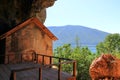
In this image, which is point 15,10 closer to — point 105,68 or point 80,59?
point 105,68

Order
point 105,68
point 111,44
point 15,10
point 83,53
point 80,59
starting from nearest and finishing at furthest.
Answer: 1. point 15,10
2. point 105,68
3. point 80,59
4. point 83,53
5. point 111,44

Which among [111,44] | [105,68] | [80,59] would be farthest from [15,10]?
[111,44]

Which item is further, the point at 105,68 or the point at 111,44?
the point at 111,44

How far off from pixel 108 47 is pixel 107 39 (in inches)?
121

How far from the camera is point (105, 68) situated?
102ft

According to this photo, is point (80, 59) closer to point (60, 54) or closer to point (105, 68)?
point (60, 54)

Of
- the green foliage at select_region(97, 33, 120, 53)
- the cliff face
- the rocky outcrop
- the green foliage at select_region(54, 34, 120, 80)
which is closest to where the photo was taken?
the cliff face

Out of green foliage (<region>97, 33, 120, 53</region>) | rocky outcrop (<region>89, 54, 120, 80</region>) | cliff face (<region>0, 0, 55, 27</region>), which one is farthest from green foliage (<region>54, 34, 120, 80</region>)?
cliff face (<region>0, 0, 55, 27</region>)

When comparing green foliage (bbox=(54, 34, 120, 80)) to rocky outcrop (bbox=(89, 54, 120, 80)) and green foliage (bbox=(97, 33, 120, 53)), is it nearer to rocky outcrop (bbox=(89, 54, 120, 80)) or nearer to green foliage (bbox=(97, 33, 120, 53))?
green foliage (bbox=(97, 33, 120, 53))

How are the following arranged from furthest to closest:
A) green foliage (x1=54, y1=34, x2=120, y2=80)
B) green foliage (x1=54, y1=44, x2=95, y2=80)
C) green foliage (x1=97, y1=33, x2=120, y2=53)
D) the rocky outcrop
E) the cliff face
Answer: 1. green foliage (x1=97, y1=33, x2=120, y2=53)
2. green foliage (x1=54, y1=34, x2=120, y2=80)
3. green foliage (x1=54, y1=44, x2=95, y2=80)
4. the rocky outcrop
5. the cliff face

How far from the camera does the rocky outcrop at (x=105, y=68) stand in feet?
102

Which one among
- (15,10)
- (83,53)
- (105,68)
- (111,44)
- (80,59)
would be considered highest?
(15,10)

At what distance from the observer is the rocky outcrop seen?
102ft

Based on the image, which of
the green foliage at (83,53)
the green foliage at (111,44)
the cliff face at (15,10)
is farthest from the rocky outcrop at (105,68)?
the green foliage at (111,44)
